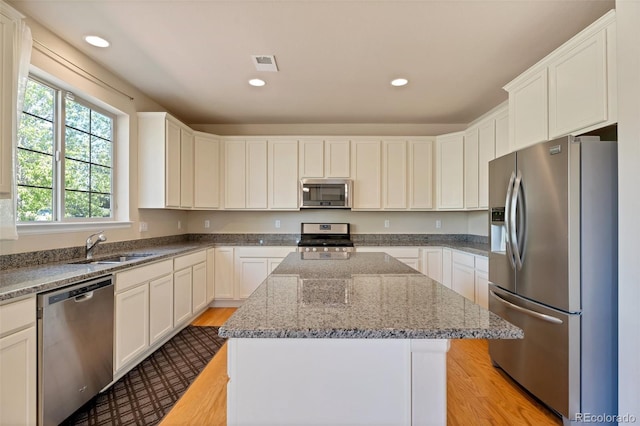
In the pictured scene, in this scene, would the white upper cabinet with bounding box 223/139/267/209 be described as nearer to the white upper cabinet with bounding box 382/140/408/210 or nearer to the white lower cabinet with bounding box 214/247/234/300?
the white lower cabinet with bounding box 214/247/234/300

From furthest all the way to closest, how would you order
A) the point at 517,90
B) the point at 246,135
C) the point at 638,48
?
the point at 246,135, the point at 517,90, the point at 638,48

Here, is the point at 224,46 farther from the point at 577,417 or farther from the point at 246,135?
the point at 577,417

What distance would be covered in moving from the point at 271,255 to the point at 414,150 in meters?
2.45

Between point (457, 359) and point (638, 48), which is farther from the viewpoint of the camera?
point (457, 359)

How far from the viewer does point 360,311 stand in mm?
986

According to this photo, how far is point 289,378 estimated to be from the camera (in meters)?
0.92

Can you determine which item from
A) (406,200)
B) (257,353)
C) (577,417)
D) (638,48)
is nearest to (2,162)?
(257,353)

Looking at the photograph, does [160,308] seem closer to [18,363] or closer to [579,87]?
[18,363]

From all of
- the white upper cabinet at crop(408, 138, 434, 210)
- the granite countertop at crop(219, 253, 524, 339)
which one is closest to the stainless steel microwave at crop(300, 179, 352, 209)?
the white upper cabinet at crop(408, 138, 434, 210)

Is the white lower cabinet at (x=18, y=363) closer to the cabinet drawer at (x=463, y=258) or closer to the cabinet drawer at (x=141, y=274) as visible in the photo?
the cabinet drawer at (x=141, y=274)

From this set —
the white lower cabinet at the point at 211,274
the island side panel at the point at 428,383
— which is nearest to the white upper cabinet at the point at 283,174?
the white lower cabinet at the point at 211,274

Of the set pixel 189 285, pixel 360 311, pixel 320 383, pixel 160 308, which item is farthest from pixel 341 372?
pixel 189 285

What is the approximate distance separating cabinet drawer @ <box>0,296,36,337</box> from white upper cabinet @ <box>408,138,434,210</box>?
3822 millimetres

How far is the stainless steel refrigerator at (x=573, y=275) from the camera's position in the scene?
1.62m
